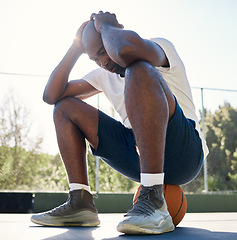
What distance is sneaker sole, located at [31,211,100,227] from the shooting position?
1.49 metres

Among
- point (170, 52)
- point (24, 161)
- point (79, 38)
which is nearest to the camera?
point (170, 52)

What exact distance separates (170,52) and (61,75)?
2.15ft

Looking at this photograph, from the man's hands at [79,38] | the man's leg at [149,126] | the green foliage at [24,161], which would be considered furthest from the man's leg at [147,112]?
the green foliage at [24,161]

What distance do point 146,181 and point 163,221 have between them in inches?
5.8

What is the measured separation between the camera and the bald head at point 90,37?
1524 mm

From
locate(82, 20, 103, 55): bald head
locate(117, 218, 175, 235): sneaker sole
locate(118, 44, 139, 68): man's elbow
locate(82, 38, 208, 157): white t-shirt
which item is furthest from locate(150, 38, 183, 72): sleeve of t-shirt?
locate(117, 218, 175, 235): sneaker sole

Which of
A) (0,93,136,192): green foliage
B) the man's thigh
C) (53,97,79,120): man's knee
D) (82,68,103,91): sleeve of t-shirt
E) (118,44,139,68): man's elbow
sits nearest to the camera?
(118,44,139,68): man's elbow

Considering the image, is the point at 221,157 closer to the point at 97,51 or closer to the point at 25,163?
the point at 25,163

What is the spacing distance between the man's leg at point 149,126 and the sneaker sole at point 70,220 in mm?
434

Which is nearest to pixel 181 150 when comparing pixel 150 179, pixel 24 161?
pixel 150 179

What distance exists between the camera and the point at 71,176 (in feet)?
5.17

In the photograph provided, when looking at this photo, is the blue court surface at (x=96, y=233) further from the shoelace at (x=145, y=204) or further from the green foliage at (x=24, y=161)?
the green foliage at (x=24, y=161)

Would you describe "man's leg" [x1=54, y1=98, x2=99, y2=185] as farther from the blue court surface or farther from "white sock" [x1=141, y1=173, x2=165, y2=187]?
"white sock" [x1=141, y1=173, x2=165, y2=187]

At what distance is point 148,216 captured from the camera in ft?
3.59
